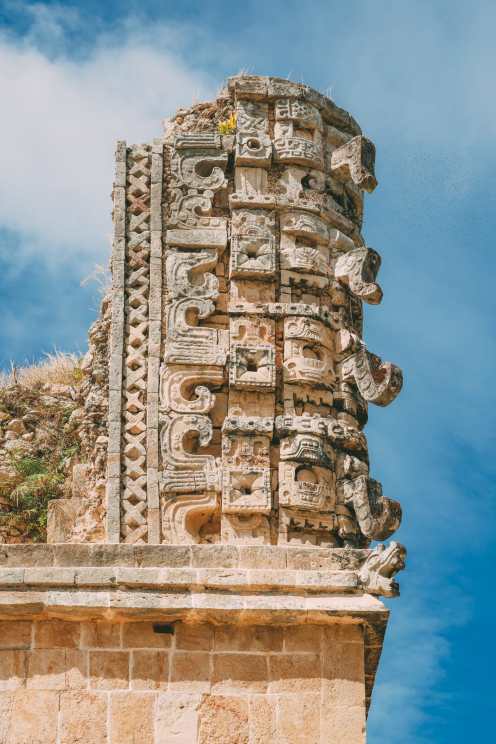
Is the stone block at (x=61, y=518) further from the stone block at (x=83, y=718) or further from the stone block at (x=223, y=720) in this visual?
the stone block at (x=223, y=720)

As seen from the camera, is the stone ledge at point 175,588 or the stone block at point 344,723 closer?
the stone block at point 344,723

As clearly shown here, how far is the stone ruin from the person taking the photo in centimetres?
1119

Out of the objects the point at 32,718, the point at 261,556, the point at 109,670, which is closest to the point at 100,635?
the point at 109,670

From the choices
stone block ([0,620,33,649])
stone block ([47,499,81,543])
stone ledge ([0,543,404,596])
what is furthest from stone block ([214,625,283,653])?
stone block ([47,499,81,543])

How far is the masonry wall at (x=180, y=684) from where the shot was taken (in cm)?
1101

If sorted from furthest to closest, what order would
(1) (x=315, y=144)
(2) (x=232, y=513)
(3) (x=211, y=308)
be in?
(1) (x=315, y=144) → (3) (x=211, y=308) → (2) (x=232, y=513)

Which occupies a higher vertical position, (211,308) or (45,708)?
(211,308)

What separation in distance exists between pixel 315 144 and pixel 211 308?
177 centimetres

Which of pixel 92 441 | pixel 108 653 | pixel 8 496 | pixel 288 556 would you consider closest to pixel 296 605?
pixel 288 556

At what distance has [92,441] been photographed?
1270 centimetres

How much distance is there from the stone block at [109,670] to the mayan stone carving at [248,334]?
926mm

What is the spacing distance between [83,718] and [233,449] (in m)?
2.28

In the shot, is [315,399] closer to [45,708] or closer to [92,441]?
[92,441]

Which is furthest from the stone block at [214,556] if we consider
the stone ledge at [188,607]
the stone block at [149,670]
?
the stone block at [149,670]
